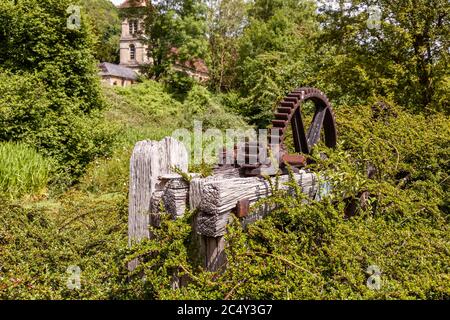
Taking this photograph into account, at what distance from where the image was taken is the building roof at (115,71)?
105 feet

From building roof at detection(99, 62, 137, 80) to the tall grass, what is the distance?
23.4 meters

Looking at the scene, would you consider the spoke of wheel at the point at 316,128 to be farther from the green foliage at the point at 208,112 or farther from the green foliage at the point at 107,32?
the green foliage at the point at 107,32

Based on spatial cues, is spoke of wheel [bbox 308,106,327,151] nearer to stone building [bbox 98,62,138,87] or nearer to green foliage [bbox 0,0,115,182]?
green foliage [bbox 0,0,115,182]

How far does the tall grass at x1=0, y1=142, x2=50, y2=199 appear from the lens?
7.53m

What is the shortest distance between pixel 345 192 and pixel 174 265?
1.79 m

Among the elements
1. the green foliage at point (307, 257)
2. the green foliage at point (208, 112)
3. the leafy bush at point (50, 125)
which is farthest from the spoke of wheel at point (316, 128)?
the green foliage at point (208, 112)

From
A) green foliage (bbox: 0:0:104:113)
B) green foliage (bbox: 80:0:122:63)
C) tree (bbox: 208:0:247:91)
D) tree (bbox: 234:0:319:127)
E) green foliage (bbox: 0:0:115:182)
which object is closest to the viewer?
green foliage (bbox: 0:0:115:182)

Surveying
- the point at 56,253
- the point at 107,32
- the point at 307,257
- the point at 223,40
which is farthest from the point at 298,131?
the point at 107,32

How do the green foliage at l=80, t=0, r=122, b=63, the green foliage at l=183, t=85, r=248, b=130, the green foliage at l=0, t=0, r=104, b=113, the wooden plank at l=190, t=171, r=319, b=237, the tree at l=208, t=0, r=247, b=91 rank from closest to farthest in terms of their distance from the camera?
the wooden plank at l=190, t=171, r=319, b=237 → the green foliage at l=0, t=0, r=104, b=113 → the green foliage at l=183, t=85, r=248, b=130 → the tree at l=208, t=0, r=247, b=91 → the green foliage at l=80, t=0, r=122, b=63

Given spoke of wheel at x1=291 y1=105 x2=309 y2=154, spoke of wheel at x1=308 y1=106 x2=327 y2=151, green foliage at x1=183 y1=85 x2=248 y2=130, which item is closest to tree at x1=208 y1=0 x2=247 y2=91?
green foliage at x1=183 y1=85 x2=248 y2=130

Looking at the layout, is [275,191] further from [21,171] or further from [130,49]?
[130,49]

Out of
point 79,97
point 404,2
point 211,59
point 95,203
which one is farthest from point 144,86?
point 95,203

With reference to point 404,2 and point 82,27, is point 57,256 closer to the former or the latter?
point 82,27

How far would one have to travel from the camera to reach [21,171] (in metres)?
7.81
